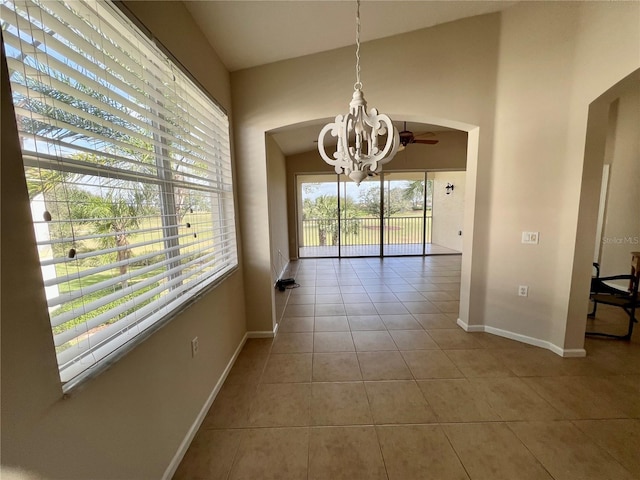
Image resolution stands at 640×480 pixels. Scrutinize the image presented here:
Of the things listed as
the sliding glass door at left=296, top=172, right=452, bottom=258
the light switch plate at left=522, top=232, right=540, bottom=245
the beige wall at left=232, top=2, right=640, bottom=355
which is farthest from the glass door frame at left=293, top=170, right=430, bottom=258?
the light switch plate at left=522, top=232, right=540, bottom=245

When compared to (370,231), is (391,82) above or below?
above

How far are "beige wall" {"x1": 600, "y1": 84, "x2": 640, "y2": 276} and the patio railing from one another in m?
3.41

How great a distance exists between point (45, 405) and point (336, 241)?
6.47 metres

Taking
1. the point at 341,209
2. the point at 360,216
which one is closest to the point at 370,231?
the point at 360,216

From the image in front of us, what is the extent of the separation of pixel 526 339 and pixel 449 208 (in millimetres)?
5140

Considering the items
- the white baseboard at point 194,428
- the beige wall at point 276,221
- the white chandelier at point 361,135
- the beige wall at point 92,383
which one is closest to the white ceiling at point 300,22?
the beige wall at point 92,383

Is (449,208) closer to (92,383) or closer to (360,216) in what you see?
(360,216)

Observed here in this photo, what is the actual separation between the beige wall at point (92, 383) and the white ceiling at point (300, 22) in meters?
0.21

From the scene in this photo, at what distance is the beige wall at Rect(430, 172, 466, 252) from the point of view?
6.90m

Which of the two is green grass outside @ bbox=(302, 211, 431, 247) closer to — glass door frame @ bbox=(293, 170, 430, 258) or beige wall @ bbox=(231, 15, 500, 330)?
glass door frame @ bbox=(293, 170, 430, 258)

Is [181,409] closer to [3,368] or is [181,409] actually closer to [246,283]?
[3,368]

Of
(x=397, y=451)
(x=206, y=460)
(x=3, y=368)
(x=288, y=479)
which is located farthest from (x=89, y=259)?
(x=397, y=451)

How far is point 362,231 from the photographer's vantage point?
Result: 284 inches

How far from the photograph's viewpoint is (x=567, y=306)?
2.24 metres
